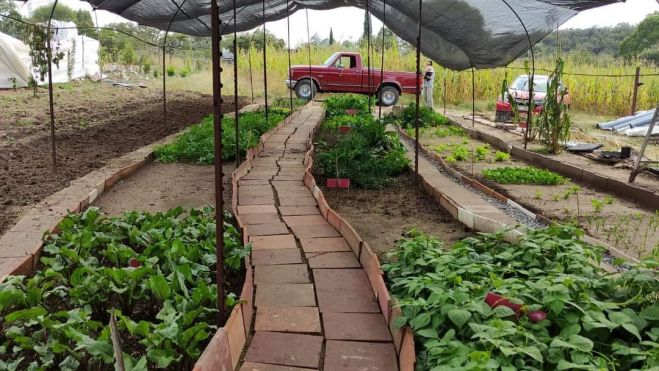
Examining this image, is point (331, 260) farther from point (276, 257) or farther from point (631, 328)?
point (631, 328)

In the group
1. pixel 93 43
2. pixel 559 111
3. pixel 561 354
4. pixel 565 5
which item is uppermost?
pixel 93 43

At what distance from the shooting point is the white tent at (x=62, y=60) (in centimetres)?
1753

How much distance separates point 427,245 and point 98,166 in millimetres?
4851

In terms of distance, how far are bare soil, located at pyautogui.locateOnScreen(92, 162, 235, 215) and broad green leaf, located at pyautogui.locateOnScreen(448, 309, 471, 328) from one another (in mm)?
3185

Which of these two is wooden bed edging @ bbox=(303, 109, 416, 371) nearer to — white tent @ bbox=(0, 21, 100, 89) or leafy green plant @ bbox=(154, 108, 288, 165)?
leafy green plant @ bbox=(154, 108, 288, 165)

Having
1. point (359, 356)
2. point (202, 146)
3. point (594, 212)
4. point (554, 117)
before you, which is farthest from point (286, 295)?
point (554, 117)

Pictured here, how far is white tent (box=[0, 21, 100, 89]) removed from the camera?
690 inches

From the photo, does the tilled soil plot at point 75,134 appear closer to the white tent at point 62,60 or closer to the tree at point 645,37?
the white tent at point 62,60

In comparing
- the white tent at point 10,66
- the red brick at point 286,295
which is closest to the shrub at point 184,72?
the white tent at point 10,66

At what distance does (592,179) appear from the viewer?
265 inches

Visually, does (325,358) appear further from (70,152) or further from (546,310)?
(70,152)

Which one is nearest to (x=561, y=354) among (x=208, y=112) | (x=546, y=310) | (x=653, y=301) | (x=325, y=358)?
Answer: (x=546, y=310)

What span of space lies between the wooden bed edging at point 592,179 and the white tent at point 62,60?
1075 cm

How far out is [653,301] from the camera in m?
2.47
